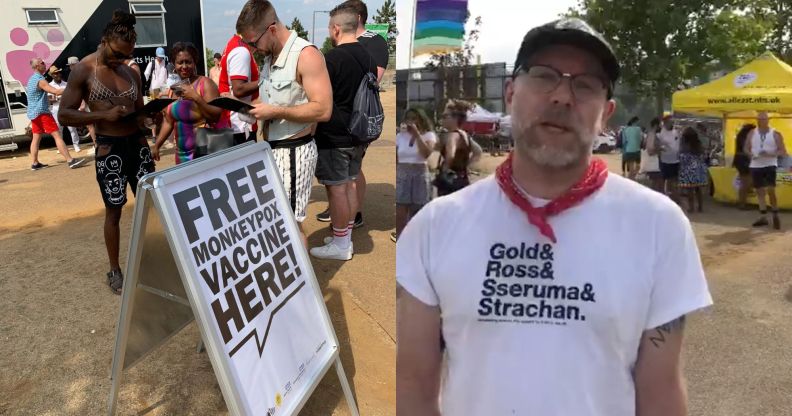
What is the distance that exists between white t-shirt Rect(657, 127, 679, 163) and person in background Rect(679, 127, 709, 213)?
0.02 m

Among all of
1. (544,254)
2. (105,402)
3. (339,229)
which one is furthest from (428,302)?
(339,229)

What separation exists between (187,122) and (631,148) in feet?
10.7

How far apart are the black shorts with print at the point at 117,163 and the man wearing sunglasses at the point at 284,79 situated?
3.33 ft

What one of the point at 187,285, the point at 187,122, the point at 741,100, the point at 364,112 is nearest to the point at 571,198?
the point at 741,100

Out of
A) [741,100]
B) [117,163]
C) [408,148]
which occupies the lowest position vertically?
[117,163]

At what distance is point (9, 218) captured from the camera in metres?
5.80

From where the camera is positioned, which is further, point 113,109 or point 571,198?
point 113,109

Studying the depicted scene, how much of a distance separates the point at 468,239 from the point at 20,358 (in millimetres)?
2984

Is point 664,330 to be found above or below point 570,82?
below

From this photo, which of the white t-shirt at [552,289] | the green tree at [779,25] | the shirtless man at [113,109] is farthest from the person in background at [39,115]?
the green tree at [779,25]

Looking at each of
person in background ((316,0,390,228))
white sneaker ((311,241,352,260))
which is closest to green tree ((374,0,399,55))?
person in background ((316,0,390,228))

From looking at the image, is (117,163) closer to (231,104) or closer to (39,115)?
(231,104)

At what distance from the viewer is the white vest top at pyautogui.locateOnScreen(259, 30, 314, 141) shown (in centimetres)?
298

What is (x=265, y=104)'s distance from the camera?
9.78 ft
